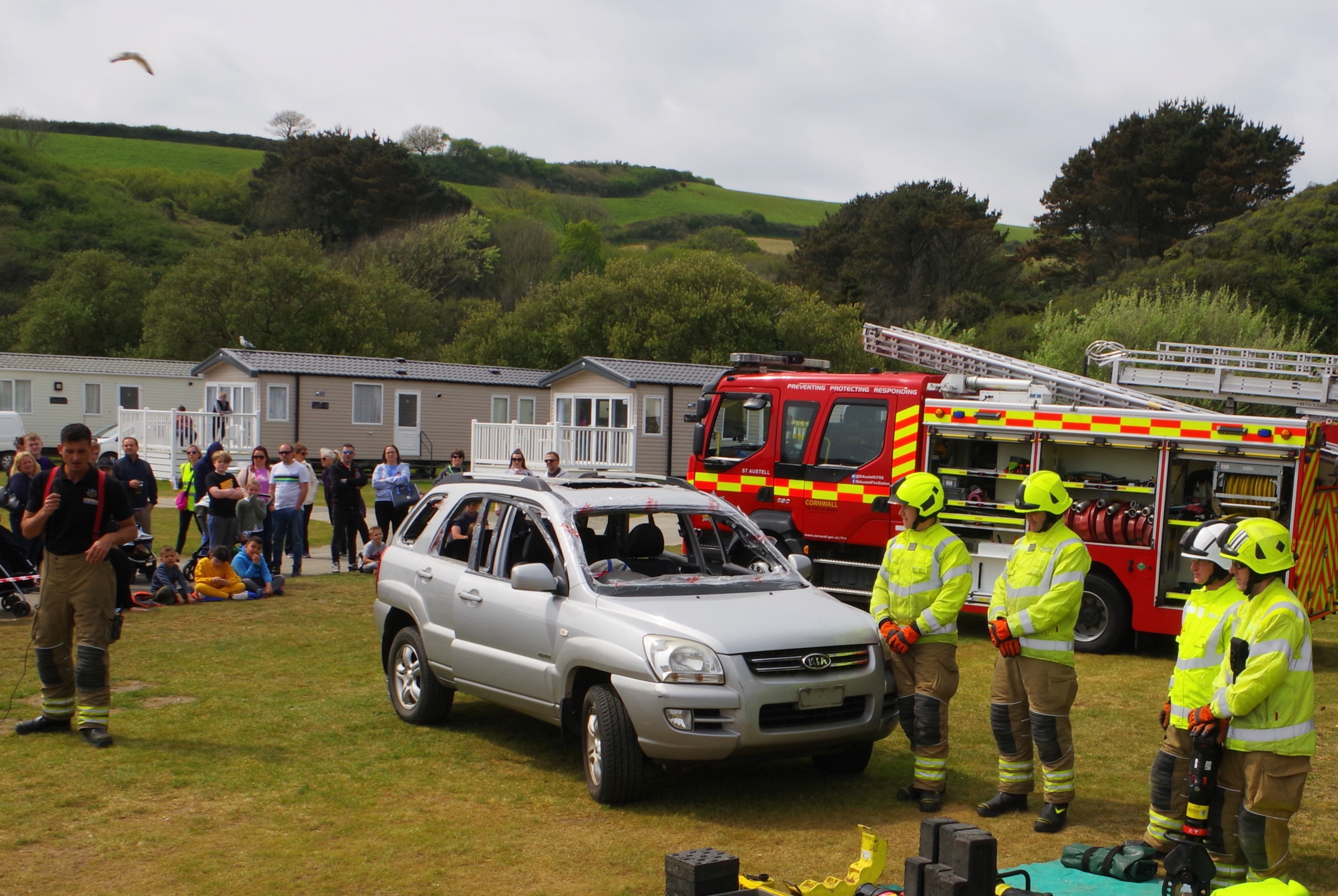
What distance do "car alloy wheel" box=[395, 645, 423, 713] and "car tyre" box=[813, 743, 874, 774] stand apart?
9.30 feet

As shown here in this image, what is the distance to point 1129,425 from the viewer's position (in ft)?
37.7

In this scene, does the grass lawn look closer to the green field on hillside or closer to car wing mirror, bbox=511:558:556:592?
car wing mirror, bbox=511:558:556:592

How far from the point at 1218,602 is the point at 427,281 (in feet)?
214

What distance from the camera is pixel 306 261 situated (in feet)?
164

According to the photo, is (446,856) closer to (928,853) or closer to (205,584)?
(928,853)

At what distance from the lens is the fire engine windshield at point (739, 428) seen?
14078 millimetres

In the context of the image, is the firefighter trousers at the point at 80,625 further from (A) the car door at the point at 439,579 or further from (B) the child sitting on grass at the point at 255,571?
(B) the child sitting on grass at the point at 255,571

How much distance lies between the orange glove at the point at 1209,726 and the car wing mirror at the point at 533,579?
11.3 ft

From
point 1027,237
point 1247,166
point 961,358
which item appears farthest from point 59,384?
point 1027,237

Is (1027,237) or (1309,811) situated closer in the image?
(1309,811)

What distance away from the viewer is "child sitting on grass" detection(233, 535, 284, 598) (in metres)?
14.1

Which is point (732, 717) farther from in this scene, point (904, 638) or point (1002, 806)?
point (1002, 806)

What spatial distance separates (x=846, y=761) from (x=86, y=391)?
42225mm


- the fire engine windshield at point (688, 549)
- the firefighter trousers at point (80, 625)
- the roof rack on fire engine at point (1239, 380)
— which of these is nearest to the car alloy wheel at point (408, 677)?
the fire engine windshield at point (688, 549)
